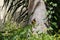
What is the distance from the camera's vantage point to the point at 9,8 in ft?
20.5

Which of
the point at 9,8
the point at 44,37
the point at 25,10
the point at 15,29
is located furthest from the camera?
the point at 9,8

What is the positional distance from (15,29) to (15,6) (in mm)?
785

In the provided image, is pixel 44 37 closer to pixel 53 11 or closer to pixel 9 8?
pixel 53 11

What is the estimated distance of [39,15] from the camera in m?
5.01

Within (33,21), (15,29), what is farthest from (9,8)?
(33,21)

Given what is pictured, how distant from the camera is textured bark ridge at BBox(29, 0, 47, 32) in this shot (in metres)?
4.96

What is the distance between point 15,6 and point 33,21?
1.16m

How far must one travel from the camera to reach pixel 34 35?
4914mm

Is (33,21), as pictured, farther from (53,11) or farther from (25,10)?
(25,10)

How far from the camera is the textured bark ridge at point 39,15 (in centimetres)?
496

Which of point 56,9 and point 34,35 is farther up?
point 56,9

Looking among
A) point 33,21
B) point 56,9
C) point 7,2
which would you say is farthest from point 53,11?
point 7,2

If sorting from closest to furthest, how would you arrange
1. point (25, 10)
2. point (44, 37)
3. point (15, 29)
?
point (44, 37) < point (15, 29) < point (25, 10)

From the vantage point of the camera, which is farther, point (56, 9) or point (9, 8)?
point (9, 8)
